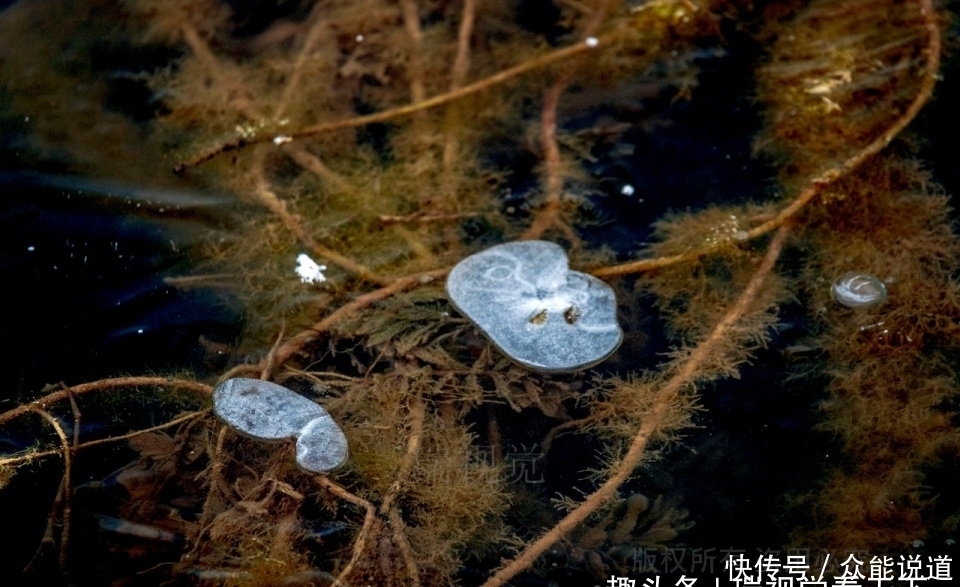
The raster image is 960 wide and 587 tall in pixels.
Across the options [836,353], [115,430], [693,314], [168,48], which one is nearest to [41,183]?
[168,48]

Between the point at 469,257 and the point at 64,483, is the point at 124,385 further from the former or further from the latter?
the point at 469,257

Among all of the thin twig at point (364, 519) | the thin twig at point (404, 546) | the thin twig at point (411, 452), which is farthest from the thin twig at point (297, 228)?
the thin twig at point (404, 546)

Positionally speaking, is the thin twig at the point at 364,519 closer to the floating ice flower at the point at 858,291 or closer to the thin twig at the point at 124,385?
the thin twig at the point at 124,385

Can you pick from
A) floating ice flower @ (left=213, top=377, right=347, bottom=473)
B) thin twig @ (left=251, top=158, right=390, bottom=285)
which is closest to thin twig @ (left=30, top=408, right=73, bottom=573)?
floating ice flower @ (left=213, top=377, right=347, bottom=473)

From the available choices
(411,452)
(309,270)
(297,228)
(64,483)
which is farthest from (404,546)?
(297,228)

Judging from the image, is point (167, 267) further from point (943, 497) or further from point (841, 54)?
point (841, 54)

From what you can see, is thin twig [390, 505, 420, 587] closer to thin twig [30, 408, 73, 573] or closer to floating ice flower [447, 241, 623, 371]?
floating ice flower [447, 241, 623, 371]
